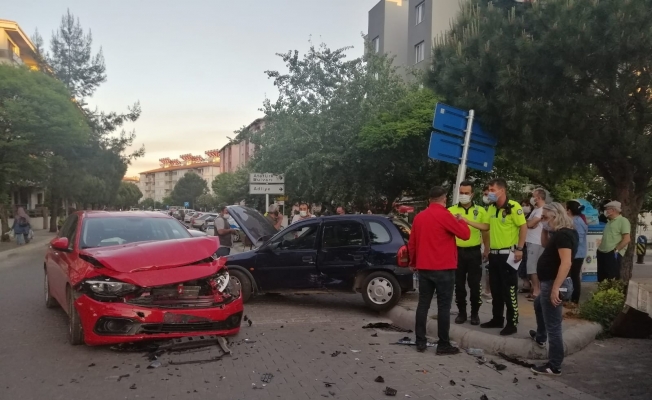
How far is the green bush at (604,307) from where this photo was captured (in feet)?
24.0

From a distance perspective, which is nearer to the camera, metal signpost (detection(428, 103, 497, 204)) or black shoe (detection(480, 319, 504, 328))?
black shoe (detection(480, 319, 504, 328))

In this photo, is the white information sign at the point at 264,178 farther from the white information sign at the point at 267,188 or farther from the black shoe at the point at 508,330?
the black shoe at the point at 508,330

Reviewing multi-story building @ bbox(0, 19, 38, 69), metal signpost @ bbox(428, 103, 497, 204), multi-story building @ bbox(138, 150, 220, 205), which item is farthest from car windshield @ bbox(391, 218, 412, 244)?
multi-story building @ bbox(138, 150, 220, 205)

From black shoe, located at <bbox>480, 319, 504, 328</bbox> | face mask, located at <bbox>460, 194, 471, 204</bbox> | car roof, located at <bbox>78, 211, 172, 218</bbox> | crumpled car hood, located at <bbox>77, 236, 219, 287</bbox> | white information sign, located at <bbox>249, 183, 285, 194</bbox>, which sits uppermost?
white information sign, located at <bbox>249, 183, 285, 194</bbox>

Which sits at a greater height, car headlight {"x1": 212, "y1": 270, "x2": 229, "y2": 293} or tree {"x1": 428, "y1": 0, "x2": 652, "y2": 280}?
tree {"x1": 428, "y1": 0, "x2": 652, "y2": 280}

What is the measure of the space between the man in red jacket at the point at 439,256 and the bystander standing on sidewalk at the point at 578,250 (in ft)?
9.01

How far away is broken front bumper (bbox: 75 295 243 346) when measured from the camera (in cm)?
609

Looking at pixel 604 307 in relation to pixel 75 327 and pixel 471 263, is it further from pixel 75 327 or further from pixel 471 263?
pixel 75 327

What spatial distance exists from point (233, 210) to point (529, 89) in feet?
19.1

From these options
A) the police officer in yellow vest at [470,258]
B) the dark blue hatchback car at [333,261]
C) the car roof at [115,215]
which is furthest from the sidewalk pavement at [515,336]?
the car roof at [115,215]

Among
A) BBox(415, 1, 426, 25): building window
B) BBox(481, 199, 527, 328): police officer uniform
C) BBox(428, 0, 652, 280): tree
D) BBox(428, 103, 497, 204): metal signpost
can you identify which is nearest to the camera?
BBox(481, 199, 527, 328): police officer uniform

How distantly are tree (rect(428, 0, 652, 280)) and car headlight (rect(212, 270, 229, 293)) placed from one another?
18.5 ft

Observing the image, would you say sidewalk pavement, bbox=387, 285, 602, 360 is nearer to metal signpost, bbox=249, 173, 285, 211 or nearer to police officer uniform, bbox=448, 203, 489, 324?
police officer uniform, bbox=448, 203, 489, 324

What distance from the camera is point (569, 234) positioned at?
5516 millimetres
